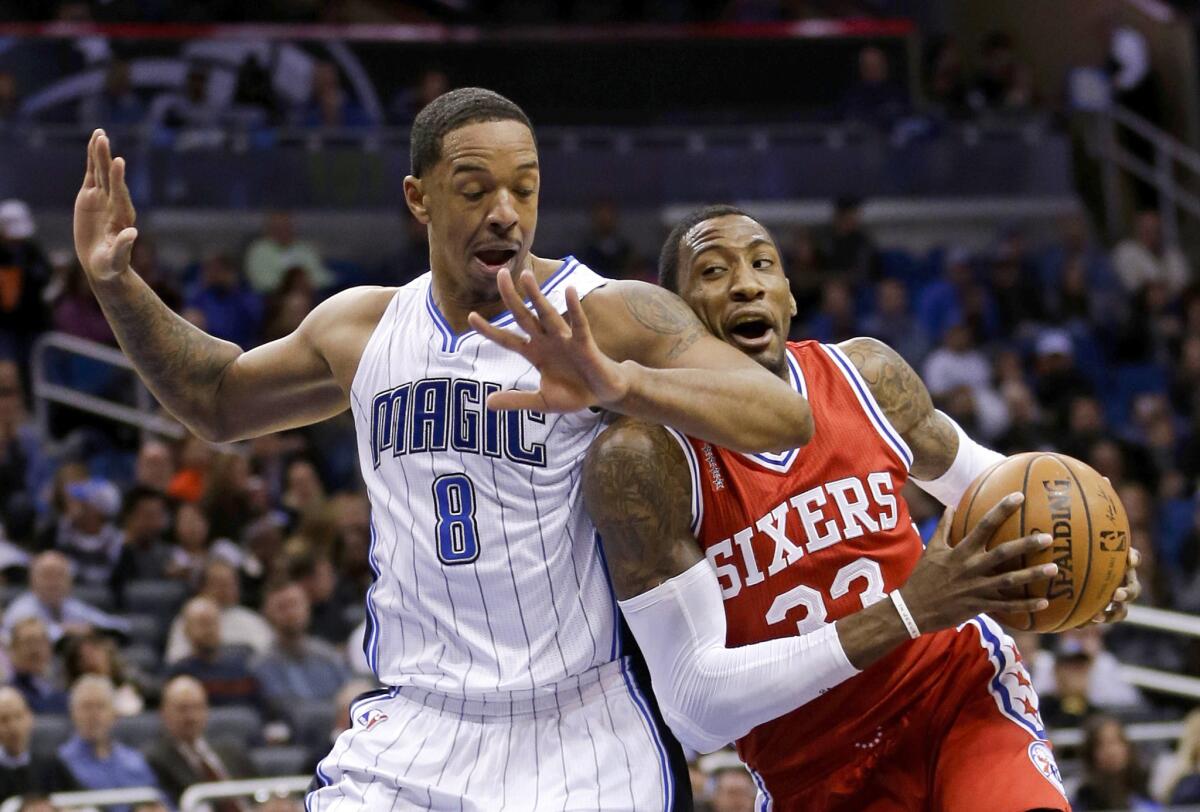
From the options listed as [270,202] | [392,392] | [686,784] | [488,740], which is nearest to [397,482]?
[392,392]

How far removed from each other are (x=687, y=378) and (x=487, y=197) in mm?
648

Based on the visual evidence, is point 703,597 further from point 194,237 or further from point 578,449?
point 194,237

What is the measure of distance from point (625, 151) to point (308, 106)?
2673mm

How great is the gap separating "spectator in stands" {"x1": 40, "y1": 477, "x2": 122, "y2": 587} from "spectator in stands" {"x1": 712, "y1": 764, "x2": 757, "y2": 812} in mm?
3866

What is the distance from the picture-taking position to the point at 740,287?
4.27 m

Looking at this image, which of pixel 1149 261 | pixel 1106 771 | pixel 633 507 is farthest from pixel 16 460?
pixel 1149 261

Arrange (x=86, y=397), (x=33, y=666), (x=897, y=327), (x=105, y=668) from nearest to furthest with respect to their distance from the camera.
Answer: (x=33, y=666) < (x=105, y=668) < (x=86, y=397) < (x=897, y=327)

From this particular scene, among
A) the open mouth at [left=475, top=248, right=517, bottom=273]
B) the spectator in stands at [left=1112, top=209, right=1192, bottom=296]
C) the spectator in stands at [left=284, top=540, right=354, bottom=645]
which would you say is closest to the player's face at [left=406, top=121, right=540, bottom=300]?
the open mouth at [left=475, top=248, right=517, bottom=273]

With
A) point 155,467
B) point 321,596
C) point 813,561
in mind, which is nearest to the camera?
point 813,561

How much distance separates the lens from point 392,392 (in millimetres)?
4129

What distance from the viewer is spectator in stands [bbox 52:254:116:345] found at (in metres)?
12.2

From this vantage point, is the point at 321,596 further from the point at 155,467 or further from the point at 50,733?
the point at 50,733

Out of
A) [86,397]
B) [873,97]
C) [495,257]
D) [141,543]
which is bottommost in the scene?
[141,543]

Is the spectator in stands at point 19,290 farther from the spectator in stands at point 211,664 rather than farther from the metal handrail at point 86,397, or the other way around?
the spectator in stands at point 211,664
